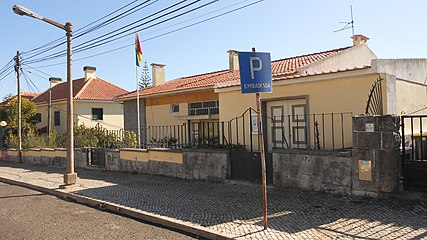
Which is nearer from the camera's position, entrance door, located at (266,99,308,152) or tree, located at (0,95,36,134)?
entrance door, located at (266,99,308,152)

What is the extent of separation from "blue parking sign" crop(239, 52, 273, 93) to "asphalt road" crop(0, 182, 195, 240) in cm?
273

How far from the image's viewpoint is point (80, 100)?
28797 millimetres

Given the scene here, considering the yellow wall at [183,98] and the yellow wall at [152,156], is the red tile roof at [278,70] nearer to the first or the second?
the yellow wall at [183,98]

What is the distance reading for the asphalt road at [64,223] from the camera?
6.53 m

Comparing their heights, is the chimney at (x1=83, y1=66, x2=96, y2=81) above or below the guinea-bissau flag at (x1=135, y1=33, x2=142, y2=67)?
above

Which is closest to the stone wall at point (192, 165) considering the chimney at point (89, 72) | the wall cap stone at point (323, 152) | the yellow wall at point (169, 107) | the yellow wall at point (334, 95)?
the yellow wall at point (334, 95)

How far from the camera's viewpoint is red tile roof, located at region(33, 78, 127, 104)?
98.8ft

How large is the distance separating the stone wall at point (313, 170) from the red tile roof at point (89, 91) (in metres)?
22.9

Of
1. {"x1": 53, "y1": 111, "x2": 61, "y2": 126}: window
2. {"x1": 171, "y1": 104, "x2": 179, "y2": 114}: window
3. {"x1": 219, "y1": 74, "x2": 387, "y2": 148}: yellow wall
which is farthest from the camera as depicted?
{"x1": 53, "y1": 111, "x2": 61, "y2": 126}: window

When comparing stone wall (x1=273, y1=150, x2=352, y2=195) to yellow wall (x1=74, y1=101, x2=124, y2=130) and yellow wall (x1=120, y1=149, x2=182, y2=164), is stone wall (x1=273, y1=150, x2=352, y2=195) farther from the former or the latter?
yellow wall (x1=74, y1=101, x2=124, y2=130)

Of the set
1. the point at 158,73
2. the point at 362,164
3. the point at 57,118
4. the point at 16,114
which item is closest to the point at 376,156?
the point at 362,164

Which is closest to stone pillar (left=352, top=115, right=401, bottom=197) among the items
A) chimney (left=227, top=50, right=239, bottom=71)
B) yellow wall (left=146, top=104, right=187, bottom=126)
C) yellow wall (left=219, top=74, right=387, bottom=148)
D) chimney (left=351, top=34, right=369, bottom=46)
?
yellow wall (left=219, top=74, right=387, bottom=148)

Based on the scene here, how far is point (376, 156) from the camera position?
7480 mm

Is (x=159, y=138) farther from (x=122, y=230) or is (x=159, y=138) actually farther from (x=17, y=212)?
(x=122, y=230)
